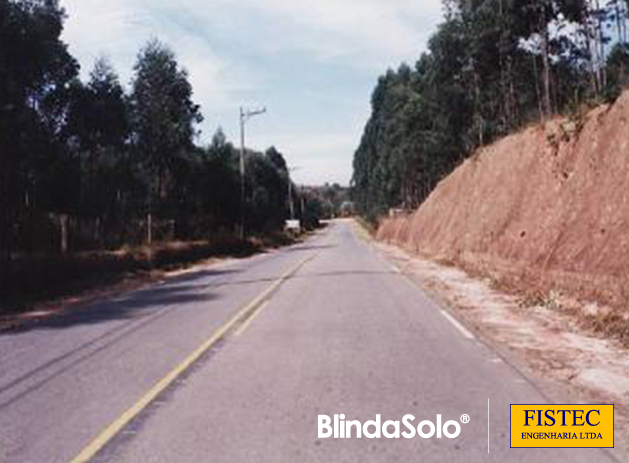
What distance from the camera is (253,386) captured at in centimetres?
1017

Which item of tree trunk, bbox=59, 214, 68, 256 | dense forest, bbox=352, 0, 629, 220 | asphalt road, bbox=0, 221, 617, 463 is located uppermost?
dense forest, bbox=352, 0, 629, 220

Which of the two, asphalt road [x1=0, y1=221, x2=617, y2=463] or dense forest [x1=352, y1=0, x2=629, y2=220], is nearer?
asphalt road [x1=0, y1=221, x2=617, y2=463]

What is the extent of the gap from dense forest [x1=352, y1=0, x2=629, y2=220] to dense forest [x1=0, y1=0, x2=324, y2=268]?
16.3m

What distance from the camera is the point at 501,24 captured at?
4969cm

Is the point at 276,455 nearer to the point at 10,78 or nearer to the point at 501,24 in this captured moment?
the point at 10,78

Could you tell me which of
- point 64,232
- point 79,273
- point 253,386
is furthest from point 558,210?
point 64,232

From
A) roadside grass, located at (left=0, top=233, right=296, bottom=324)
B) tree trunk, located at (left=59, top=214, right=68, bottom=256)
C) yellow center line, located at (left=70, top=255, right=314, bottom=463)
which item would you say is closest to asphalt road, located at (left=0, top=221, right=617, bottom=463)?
yellow center line, located at (left=70, top=255, right=314, bottom=463)

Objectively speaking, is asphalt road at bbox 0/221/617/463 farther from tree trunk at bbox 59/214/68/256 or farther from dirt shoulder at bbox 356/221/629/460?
tree trunk at bbox 59/214/68/256

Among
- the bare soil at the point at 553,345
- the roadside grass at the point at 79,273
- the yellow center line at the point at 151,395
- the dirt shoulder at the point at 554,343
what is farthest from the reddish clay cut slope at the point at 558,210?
the roadside grass at the point at 79,273

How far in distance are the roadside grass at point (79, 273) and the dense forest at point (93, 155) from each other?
1013 millimetres

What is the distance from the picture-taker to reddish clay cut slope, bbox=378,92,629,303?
61.0 feet

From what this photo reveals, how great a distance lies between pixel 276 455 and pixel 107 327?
10458 mm

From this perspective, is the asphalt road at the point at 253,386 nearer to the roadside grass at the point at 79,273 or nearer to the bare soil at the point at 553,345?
the bare soil at the point at 553,345

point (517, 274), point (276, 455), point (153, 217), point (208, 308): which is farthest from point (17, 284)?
point (153, 217)
